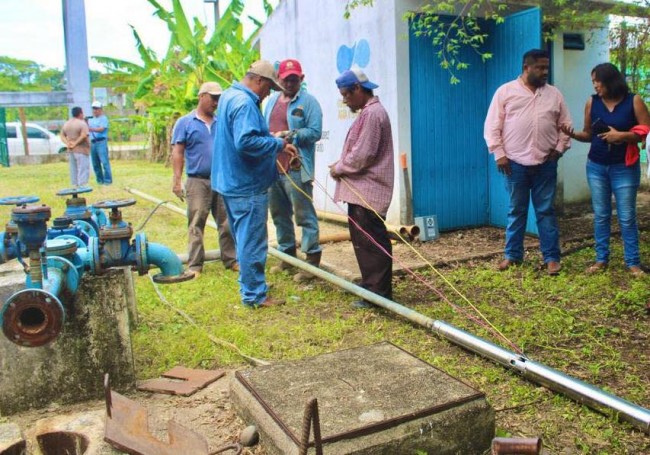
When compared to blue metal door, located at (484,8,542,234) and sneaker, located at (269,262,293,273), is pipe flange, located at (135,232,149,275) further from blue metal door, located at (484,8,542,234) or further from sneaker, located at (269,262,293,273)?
blue metal door, located at (484,8,542,234)

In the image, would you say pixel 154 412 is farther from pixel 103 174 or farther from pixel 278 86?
pixel 103 174

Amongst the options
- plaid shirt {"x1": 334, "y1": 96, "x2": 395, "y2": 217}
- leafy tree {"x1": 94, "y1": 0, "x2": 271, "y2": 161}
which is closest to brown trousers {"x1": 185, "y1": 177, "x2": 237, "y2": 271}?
plaid shirt {"x1": 334, "y1": 96, "x2": 395, "y2": 217}

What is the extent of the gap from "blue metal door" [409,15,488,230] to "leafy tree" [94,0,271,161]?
6364 mm

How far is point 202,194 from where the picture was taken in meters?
6.72

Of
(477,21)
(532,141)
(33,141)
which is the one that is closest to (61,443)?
(532,141)

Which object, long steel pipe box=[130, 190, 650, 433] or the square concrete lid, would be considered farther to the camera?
long steel pipe box=[130, 190, 650, 433]

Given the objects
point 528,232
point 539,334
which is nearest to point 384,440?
point 539,334

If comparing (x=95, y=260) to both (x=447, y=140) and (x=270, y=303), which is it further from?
(x=447, y=140)

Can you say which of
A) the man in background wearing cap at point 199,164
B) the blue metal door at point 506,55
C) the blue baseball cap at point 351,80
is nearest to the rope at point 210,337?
the man in background wearing cap at point 199,164

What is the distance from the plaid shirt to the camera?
523cm

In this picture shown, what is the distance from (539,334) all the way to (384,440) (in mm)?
2143

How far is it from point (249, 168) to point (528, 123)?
2.70 metres

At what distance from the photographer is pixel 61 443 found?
10.2 feet

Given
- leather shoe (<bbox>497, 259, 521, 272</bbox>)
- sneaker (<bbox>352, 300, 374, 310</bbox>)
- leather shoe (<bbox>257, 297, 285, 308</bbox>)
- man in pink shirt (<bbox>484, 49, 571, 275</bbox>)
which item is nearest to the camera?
sneaker (<bbox>352, 300, 374, 310</bbox>)
